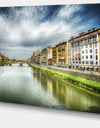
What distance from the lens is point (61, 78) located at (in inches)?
143

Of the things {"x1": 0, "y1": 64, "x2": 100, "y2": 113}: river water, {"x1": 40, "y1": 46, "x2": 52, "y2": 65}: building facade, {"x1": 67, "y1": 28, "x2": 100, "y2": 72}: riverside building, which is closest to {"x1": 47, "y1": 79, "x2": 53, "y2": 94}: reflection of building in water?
{"x1": 0, "y1": 64, "x2": 100, "y2": 113}: river water

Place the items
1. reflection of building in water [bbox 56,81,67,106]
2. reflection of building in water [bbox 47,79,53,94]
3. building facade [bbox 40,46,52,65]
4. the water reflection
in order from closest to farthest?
the water reflection → reflection of building in water [bbox 56,81,67,106] → reflection of building in water [bbox 47,79,53,94] → building facade [bbox 40,46,52,65]

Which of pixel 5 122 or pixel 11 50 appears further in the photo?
pixel 11 50

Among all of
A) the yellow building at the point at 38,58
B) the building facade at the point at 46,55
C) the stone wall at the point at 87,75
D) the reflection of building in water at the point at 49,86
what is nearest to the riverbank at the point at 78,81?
the stone wall at the point at 87,75

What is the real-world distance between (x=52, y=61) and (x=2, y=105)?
213 cm

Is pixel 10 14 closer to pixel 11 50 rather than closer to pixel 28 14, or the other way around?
pixel 28 14

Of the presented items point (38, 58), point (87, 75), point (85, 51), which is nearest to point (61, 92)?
point (87, 75)

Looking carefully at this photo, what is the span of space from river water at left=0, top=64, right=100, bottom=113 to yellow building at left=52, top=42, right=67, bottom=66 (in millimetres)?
569

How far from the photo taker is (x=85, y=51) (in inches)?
126

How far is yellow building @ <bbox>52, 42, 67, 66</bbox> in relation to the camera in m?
3.62

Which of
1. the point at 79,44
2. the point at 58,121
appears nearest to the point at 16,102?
the point at 58,121

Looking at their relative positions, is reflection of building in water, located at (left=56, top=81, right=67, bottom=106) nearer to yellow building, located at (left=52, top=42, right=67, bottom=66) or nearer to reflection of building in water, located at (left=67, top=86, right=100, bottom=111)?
reflection of building in water, located at (left=67, top=86, right=100, bottom=111)

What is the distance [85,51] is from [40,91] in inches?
70.4

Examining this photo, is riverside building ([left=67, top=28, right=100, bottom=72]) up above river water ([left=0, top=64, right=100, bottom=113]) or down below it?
above
